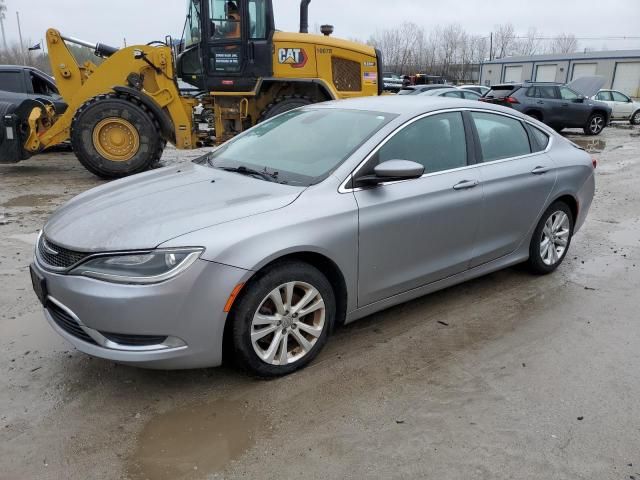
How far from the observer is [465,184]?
3852 mm

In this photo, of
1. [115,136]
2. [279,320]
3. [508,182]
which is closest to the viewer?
[279,320]

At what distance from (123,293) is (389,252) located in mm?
1647

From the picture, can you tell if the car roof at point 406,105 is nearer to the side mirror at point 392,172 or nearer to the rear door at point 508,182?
the rear door at point 508,182

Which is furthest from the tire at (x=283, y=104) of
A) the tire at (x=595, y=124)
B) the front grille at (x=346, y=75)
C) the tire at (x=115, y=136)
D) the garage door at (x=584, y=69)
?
the garage door at (x=584, y=69)

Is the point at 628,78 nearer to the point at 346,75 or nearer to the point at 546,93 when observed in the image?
the point at 546,93

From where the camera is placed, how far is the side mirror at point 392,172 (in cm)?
327

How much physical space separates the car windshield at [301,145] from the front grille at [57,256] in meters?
Answer: 1.21

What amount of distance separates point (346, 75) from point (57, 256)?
25.9ft

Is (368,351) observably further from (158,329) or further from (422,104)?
(422,104)

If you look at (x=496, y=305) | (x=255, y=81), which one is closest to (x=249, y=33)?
(x=255, y=81)

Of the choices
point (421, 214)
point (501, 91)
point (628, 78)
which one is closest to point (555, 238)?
point (421, 214)

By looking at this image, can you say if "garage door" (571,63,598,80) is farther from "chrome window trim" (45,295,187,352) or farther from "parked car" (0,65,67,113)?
"chrome window trim" (45,295,187,352)

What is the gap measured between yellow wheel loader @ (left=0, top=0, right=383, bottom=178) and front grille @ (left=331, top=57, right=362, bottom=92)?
0.06 ft

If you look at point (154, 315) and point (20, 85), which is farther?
point (20, 85)
